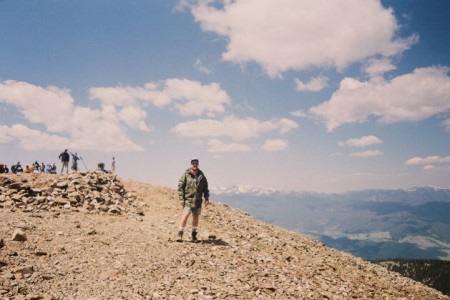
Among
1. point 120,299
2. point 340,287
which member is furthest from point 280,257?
point 120,299

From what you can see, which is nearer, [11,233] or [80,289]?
[80,289]

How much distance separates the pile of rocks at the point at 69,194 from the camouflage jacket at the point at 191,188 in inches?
319

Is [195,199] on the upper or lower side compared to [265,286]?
upper

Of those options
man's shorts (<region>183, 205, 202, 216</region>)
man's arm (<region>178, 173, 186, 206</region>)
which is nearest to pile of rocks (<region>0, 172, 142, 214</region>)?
man's arm (<region>178, 173, 186, 206</region>)

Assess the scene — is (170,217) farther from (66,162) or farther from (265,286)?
(66,162)

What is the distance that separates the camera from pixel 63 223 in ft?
57.5

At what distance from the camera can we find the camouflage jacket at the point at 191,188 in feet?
49.6

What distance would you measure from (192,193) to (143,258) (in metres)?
3.70

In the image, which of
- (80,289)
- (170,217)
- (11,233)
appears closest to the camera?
(80,289)

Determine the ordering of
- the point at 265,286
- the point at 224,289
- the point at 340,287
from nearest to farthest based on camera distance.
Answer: the point at 224,289 < the point at 265,286 < the point at 340,287

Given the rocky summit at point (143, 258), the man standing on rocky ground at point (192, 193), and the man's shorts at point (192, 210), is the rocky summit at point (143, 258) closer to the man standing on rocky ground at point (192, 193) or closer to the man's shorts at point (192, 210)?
the man standing on rocky ground at point (192, 193)

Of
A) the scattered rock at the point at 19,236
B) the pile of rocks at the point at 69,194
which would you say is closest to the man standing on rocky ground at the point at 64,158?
the pile of rocks at the point at 69,194

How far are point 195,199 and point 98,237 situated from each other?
4.92 m

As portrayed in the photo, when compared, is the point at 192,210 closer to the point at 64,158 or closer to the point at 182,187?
the point at 182,187
